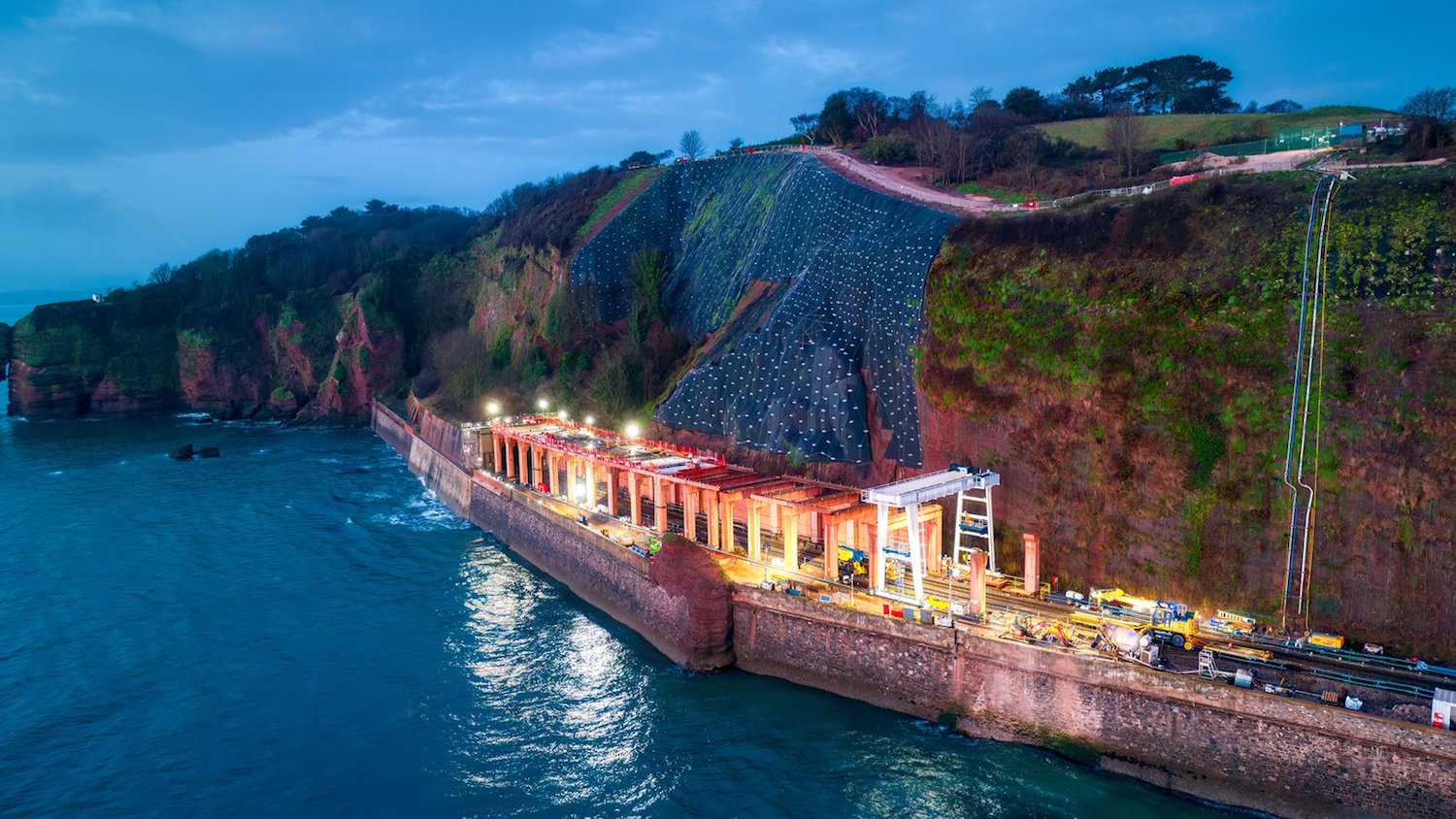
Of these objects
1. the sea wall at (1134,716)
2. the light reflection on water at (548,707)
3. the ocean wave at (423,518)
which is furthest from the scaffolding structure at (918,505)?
the ocean wave at (423,518)

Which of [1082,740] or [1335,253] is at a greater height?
[1335,253]

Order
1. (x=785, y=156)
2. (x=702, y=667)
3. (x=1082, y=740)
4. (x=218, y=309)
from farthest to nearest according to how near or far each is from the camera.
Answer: (x=218, y=309) < (x=785, y=156) < (x=702, y=667) < (x=1082, y=740)

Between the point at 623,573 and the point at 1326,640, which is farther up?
the point at 1326,640

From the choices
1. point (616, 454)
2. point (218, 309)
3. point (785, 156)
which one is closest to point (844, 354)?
point (616, 454)

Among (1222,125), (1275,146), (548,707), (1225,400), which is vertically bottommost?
(548,707)

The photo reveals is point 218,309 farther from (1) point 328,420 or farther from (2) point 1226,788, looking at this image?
(2) point 1226,788

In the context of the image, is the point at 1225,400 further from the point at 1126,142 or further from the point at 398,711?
the point at 398,711

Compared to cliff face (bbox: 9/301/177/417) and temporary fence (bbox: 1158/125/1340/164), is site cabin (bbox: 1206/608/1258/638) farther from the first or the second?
cliff face (bbox: 9/301/177/417)

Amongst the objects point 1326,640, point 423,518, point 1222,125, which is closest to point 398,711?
point 423,518
